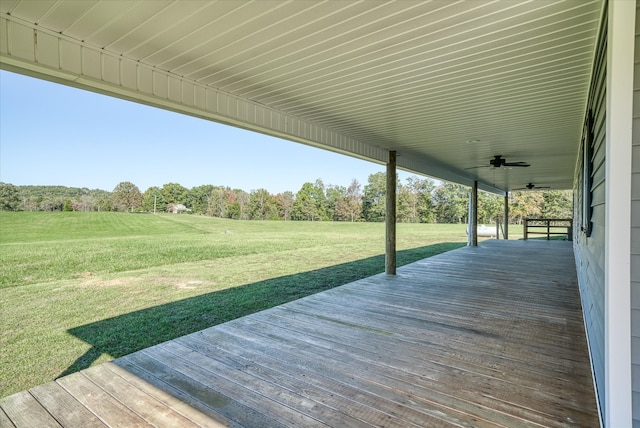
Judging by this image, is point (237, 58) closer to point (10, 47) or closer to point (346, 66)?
point (346, 66)

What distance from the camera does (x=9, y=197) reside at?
21500mm

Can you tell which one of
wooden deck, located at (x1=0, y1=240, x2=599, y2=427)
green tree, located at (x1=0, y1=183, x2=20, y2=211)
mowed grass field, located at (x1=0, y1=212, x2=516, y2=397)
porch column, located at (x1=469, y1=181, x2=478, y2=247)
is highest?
green tree, located at (x1=0, y1=183, x2=20, y2=211)

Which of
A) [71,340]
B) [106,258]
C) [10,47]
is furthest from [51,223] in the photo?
[10,47]

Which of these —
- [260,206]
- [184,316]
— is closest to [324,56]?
[184,316]

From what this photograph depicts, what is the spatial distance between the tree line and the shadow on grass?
2991 centimetres

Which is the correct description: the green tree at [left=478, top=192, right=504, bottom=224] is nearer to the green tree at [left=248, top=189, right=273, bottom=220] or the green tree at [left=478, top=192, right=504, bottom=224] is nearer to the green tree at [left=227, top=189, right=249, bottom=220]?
the green tree at [left=248, top=189, right=273, bottom=220]

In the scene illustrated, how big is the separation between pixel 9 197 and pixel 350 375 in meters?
28.0

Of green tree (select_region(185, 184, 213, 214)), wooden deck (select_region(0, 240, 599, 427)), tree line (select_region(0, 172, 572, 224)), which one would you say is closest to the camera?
wooden deck (select_region(0, 240, 599, 427))

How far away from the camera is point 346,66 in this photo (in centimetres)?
276

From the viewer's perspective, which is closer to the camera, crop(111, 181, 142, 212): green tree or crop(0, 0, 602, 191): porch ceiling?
crop(0, 0, 602, 191): porch ceiling

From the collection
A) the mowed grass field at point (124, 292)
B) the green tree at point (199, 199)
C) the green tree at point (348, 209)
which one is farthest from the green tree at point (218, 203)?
the mowed grass field at point (124, 292)

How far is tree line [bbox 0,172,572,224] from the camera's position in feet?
106

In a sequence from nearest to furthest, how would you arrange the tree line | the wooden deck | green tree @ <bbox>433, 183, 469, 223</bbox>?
the wooden deck → the tree line → green tree @ <bbox>433, 183, 469, 223</bbox>

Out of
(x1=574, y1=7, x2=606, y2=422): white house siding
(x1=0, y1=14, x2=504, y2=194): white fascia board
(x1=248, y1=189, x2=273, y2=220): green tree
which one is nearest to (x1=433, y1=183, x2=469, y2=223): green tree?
(x1=248, y1=189, x2=273, y2=220): green tree
